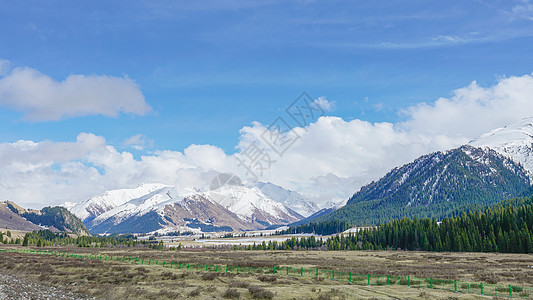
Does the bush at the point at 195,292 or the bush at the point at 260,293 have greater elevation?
the bush at the point at 260,293

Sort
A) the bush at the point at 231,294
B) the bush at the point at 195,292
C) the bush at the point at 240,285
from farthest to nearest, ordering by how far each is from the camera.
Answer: the bush at the point at 240,285, the bush at the point at 195,292, the bush at the point at 231,294

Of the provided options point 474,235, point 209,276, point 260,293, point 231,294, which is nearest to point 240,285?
point 231,294

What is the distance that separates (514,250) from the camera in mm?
137000

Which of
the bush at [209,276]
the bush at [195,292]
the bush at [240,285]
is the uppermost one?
the bush at [240,285]

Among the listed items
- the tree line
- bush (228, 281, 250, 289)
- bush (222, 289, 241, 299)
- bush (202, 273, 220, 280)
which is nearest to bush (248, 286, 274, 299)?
bush (222, 289, 241, 299)

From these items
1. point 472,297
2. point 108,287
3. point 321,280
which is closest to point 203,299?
point 108,287

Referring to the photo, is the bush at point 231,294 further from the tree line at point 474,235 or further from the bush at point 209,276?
the tree line at point 474,235

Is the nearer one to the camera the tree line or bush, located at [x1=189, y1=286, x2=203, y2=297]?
bush, located at [x1=189, y1=286, x2=203, y2=297]

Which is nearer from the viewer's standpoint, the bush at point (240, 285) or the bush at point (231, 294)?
the bush at point (231, 294)

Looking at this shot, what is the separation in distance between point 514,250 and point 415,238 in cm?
5292

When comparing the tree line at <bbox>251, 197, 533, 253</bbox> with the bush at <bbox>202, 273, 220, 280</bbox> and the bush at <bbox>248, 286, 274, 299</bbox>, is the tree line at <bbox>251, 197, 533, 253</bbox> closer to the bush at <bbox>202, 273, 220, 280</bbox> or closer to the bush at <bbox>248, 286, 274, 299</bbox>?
the bush at <bbox>202, 273, 220, 280</bbox>

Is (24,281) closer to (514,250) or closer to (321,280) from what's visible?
(321,280)

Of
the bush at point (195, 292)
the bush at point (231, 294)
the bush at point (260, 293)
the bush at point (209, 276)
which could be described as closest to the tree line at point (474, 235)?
the bush at point (209, 276)

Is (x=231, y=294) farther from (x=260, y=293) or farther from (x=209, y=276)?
(x=209, y=276)
